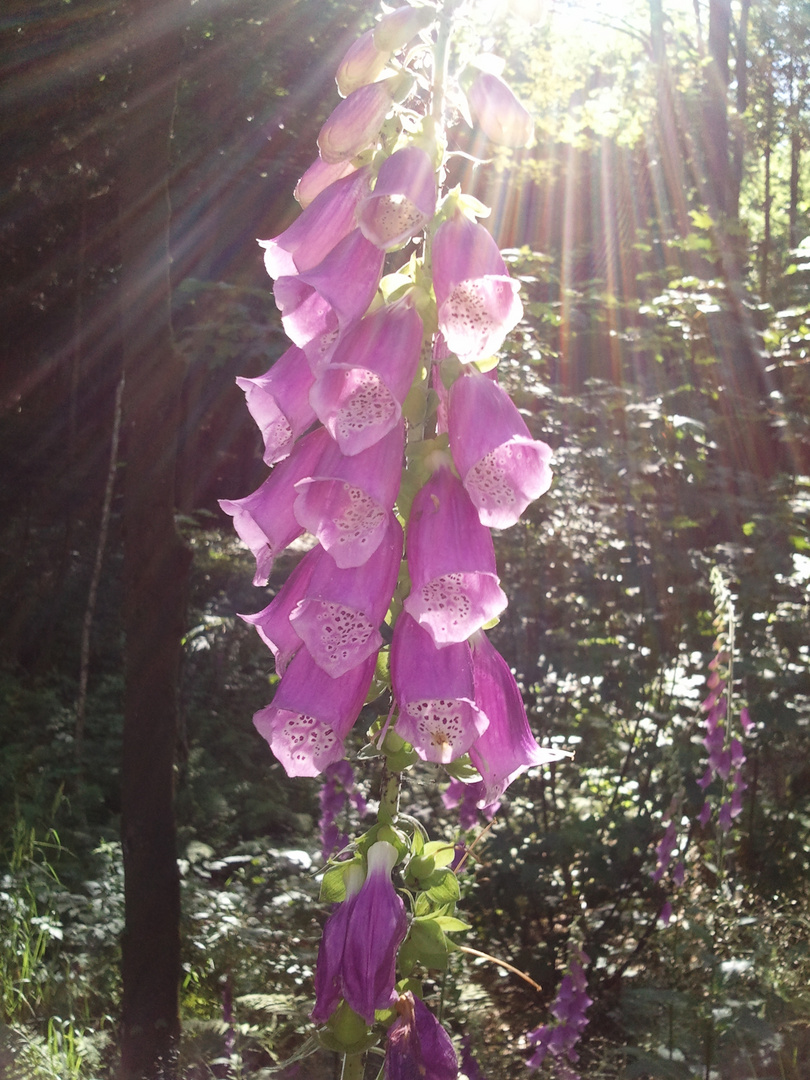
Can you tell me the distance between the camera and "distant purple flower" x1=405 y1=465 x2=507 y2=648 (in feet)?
3.39

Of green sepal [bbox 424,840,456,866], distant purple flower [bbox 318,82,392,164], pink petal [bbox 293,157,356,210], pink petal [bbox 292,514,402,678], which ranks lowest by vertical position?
green sepal [bbox 424,840,456,866]

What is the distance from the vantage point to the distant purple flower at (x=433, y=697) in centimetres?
102

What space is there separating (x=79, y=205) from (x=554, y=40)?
18.2 ft

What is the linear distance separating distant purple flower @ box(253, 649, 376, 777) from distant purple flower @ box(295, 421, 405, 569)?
0.52 feet

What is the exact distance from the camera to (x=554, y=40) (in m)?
9.35

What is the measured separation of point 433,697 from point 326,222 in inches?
24.6

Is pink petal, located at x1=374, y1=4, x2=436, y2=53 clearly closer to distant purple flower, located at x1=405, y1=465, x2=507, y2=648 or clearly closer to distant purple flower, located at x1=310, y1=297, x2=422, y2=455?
distant purple flower, located at x1=310, y1=297, x2=422, y2=455

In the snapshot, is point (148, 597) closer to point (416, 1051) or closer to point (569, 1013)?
point (569, 1013)

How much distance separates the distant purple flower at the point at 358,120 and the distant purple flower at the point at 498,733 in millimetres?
648

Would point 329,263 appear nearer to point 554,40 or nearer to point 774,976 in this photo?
point 774,976

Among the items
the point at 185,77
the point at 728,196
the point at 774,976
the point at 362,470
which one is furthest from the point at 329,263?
the point at 728,196

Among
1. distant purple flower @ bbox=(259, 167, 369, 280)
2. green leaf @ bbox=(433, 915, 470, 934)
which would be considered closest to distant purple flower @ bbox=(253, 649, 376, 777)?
green leaf @ bbox=(433, 915, 470, 934)

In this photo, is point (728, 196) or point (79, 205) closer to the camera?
point (79, 205)

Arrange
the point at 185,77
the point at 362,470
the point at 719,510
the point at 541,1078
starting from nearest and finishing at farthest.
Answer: the point at 362,470, the point at 541,1078, the point at 719,510, the point at 185,77
